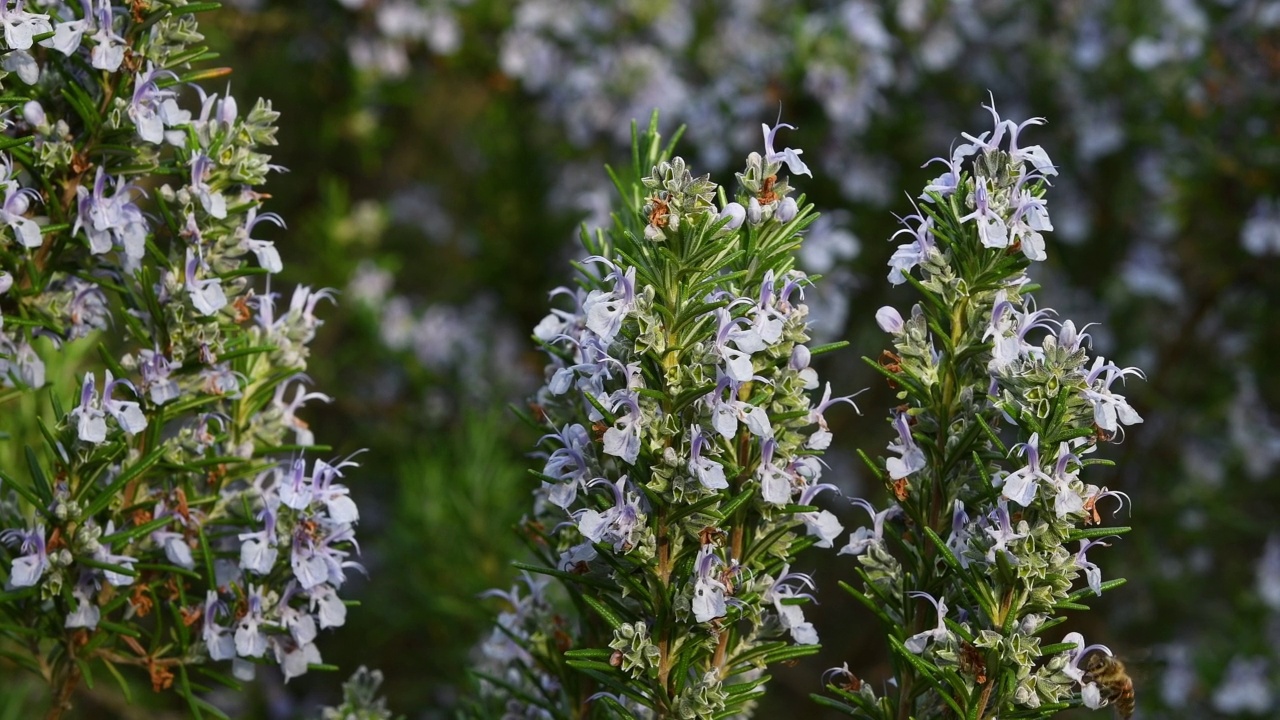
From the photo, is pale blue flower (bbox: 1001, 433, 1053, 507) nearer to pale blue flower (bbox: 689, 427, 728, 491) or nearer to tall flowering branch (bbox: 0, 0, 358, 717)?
pale blue flower (bbox: 689, 427, 728, 491)

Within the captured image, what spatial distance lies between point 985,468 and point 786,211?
36 cm

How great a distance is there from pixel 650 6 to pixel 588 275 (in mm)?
2703

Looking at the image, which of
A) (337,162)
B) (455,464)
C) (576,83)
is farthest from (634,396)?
(337,162)

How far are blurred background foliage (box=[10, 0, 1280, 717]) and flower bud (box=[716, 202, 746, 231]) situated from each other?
6.53 ft

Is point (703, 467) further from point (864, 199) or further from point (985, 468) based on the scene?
point (864, 199)

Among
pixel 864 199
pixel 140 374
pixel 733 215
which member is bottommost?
pixel 140 374

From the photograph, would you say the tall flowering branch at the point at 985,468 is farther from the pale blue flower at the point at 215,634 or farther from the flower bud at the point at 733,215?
the pale blue flower at the point at 215,634

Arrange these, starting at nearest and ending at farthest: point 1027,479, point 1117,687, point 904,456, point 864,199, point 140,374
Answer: point 1027,479, point 904,456, point 140,374, point 1117,687, point 864,199

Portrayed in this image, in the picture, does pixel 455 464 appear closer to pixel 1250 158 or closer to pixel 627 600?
pixel 627 600

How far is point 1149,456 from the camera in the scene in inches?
Result: 156

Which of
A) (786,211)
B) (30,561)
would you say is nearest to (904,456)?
(786,211)

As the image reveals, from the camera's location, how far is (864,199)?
3.74 metres

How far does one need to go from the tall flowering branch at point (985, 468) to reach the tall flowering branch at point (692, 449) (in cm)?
11

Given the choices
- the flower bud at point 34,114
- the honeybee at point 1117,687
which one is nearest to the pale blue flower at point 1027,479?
the honeybee at point 1117,687
